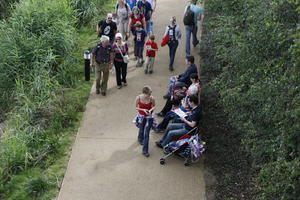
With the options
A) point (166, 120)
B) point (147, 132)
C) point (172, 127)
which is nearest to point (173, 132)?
point (172, 127)

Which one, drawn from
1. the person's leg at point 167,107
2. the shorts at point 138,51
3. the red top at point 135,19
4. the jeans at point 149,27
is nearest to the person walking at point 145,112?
Result: the person's leg at point 167,107

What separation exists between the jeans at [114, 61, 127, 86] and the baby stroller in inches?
119

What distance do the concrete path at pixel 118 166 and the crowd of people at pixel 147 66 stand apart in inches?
14.1

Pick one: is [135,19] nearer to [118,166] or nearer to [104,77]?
[104,77]

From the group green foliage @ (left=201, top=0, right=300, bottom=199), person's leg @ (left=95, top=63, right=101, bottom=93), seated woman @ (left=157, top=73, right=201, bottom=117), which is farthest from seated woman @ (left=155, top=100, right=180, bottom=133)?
person's leg @ (left=95, top=63, right=101, bottom=93)

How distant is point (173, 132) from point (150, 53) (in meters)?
3.45

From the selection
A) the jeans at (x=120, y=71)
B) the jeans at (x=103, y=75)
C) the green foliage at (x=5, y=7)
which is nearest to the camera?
the jeans at (x=103, y=75)

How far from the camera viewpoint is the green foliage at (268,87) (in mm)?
5551

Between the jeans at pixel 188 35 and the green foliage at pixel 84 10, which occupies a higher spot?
the green foliage at pixel 84 10

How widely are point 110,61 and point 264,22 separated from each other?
4.75 m

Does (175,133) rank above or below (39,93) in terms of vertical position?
below

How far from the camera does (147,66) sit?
1181 cm

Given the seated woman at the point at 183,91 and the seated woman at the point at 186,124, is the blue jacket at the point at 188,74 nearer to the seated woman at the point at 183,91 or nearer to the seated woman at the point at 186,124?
the seated woman at the point at 183,91

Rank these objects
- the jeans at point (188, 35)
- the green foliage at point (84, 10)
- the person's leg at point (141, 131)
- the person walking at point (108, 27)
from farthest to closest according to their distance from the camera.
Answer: the green foliage at point (84, 10)
the jeans at point (188, 35)
the person walking at point (108, 27)
the person's leg at point (141, 131)
